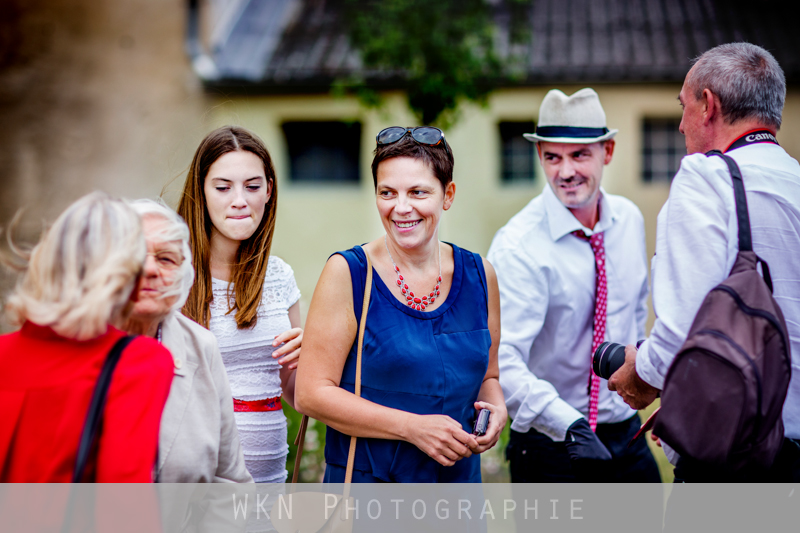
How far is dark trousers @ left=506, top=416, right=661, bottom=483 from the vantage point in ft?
8.96

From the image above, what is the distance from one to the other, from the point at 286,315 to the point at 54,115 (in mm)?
7761

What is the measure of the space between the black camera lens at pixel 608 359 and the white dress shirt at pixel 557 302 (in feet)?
1.10

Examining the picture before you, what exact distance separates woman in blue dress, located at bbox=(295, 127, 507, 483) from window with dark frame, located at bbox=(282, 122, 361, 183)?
7675 mm

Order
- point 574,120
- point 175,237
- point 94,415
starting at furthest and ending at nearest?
point 574,120 < point 175,237 < point 94,415

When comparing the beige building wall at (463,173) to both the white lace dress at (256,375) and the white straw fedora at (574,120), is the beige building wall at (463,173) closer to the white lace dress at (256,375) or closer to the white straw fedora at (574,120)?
the white straw fedora at (574,120)

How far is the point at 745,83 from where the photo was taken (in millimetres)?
1975

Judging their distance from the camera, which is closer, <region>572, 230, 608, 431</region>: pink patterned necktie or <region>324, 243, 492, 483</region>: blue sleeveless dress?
<region>324, 243, 492, 483</region>: blue sleeveless dress

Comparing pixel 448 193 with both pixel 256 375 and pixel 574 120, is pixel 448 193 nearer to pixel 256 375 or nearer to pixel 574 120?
pixel 256 375

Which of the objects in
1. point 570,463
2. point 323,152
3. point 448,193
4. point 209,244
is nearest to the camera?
point 448,193

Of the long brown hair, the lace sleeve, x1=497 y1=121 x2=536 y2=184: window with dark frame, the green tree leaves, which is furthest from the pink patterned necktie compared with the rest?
x1=497 y1=121 x2=536 y2=184: window with dark frame

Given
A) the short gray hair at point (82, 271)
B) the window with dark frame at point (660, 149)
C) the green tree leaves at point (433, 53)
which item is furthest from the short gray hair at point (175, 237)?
the window with dark frame at point (660, 149)

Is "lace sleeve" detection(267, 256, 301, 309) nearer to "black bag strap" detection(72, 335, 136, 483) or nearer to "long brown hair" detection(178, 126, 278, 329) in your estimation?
"long brown hair" detection(178, 126, 278, 329)

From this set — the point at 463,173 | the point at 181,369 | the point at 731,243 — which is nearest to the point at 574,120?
the point at 731,243

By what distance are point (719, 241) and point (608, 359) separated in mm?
625
